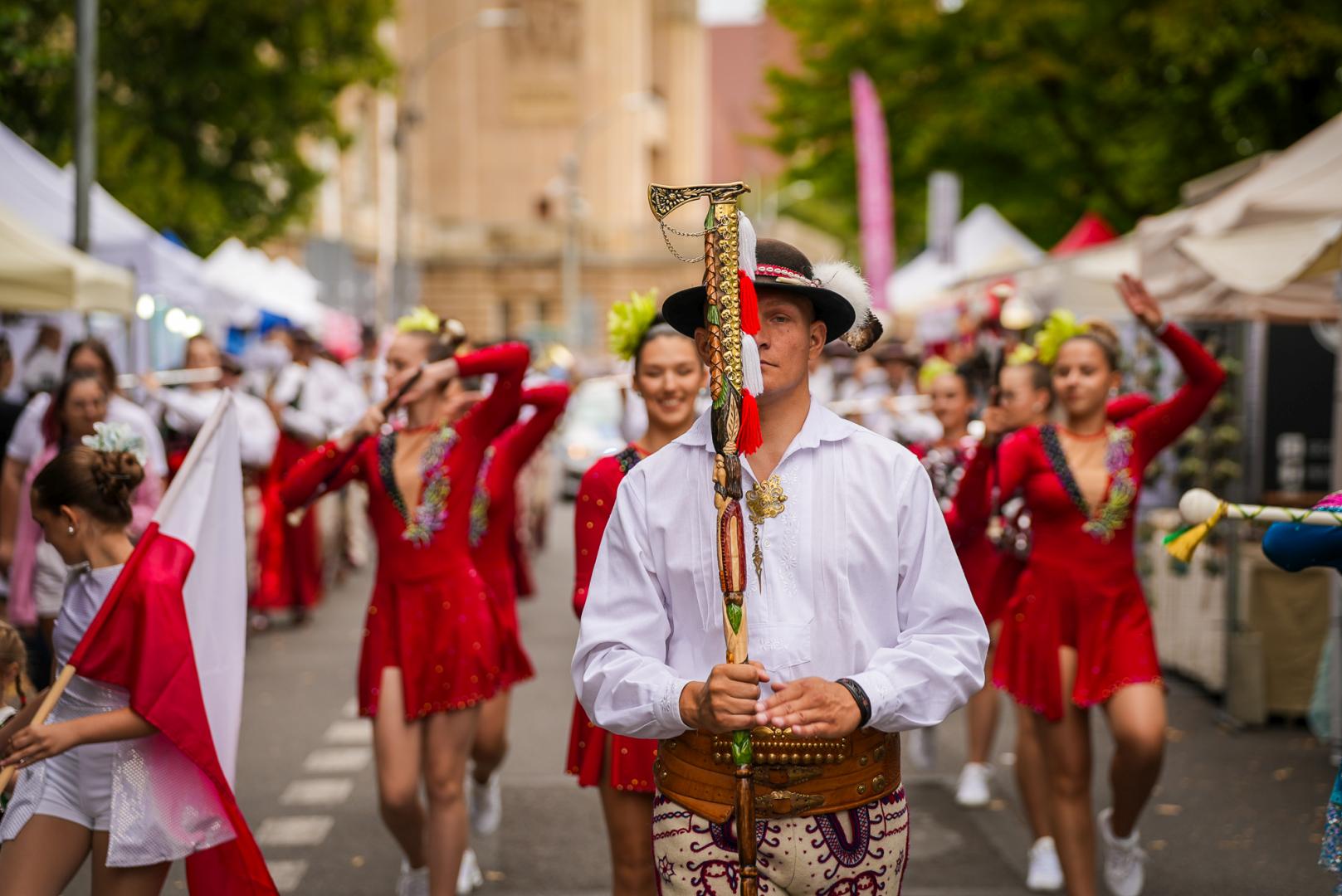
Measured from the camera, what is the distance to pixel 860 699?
3117 millimetres

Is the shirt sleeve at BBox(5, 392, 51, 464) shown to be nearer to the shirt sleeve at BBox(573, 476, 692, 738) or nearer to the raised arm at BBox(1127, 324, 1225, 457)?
the raised arm at BBox(1127, 324, 1225, 457)

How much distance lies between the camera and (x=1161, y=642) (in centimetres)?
1092

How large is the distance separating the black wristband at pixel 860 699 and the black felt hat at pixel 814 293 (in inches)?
30.1

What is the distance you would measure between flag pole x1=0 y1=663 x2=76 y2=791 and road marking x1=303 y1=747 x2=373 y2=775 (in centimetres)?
428

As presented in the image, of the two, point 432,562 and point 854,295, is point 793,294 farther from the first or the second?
point 432,562

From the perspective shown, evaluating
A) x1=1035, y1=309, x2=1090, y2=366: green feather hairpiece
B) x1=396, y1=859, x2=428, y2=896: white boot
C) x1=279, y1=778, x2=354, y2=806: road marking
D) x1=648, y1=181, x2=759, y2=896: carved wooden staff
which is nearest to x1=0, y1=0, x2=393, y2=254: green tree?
x1=279, y1=778, x2=354, y2=806: road marking

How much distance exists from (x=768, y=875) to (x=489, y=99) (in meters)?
74.4

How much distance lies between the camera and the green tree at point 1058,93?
50.8 feet

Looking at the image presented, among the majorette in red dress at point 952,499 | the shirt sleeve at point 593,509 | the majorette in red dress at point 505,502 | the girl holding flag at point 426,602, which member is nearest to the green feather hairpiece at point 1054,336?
the majorette in red dress at point 952,499

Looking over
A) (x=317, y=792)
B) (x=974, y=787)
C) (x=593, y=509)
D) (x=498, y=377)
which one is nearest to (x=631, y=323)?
(x=498, y=377)

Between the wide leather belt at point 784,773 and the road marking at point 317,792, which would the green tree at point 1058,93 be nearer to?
the road marking at point 317,792

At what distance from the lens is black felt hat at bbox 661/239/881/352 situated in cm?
333

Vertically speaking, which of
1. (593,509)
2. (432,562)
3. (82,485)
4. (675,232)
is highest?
(675,232)

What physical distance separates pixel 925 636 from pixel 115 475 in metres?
2.41
